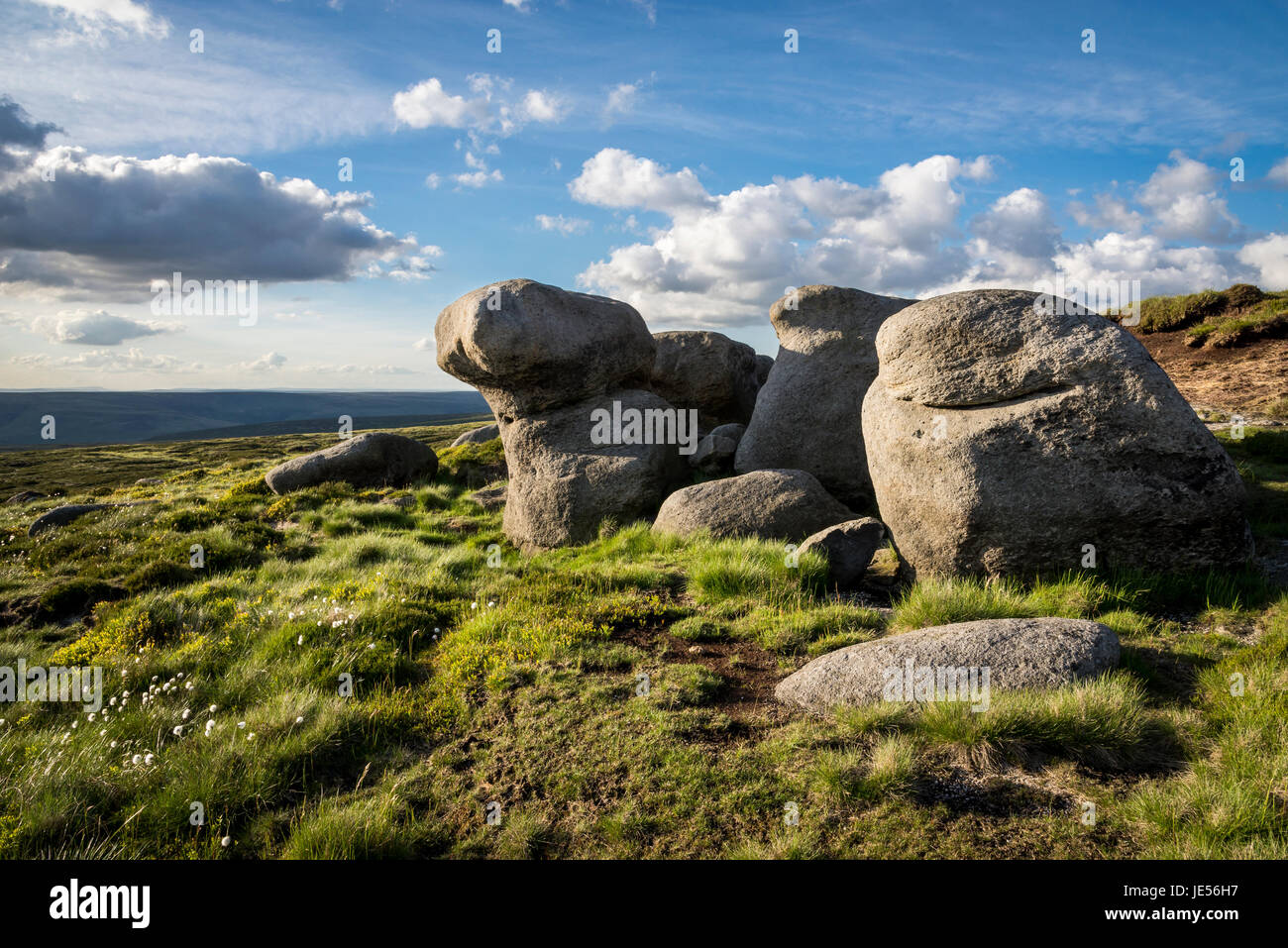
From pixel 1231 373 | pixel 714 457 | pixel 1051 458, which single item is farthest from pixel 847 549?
pixel 1231 373

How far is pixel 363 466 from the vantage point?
71.1 ft

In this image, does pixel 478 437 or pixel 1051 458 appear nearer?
pixel 1051 458

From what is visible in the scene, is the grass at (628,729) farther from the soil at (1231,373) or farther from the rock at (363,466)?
the rock at (363,466)

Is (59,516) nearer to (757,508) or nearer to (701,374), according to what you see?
(701,374)

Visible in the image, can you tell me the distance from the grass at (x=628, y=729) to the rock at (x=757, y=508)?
2.50 feet

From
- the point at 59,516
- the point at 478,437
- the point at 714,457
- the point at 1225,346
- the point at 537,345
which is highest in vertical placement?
the point at 1225,346

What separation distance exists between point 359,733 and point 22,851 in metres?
2.33

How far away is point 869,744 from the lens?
5559mm

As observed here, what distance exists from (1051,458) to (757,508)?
4.35 meters
